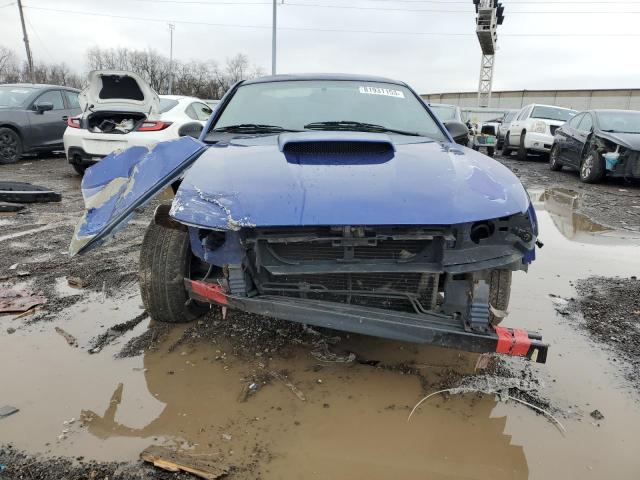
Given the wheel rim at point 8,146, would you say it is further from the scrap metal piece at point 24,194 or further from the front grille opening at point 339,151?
the front grille opening at point 339,151

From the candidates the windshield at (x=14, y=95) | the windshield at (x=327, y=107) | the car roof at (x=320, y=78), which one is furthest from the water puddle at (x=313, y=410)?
the windshield at (x=14, y=95)

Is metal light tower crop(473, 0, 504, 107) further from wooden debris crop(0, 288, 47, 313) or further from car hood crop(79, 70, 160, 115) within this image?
wooden debris crop(0, 288, 47, 313)

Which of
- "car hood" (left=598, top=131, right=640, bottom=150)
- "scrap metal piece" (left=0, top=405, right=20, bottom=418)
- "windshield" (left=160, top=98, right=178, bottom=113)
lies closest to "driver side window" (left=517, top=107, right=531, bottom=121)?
"car hood" (left=598, top=131, right=640, bottom=150)

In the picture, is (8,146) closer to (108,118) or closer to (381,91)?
(108,118)

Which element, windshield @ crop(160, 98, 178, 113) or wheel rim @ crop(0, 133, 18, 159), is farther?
wheel rim @ crop(0, 133, 18, 159)

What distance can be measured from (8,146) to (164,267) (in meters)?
8.66

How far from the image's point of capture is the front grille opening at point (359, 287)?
7.85 ft

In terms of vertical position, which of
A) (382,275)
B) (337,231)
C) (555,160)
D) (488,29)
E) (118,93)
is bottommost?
(555,160)

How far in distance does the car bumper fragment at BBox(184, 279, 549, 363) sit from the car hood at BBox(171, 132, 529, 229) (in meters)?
0.45

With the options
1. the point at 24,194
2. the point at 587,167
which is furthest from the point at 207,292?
the point at 587,167

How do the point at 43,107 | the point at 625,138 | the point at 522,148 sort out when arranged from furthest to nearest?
the point at 522,148 < the point at 43,107 < the point at 625,138

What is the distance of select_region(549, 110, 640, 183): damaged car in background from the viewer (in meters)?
8.68

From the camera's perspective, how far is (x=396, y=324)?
218 cm

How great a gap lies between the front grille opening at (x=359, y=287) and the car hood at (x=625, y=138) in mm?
8126
